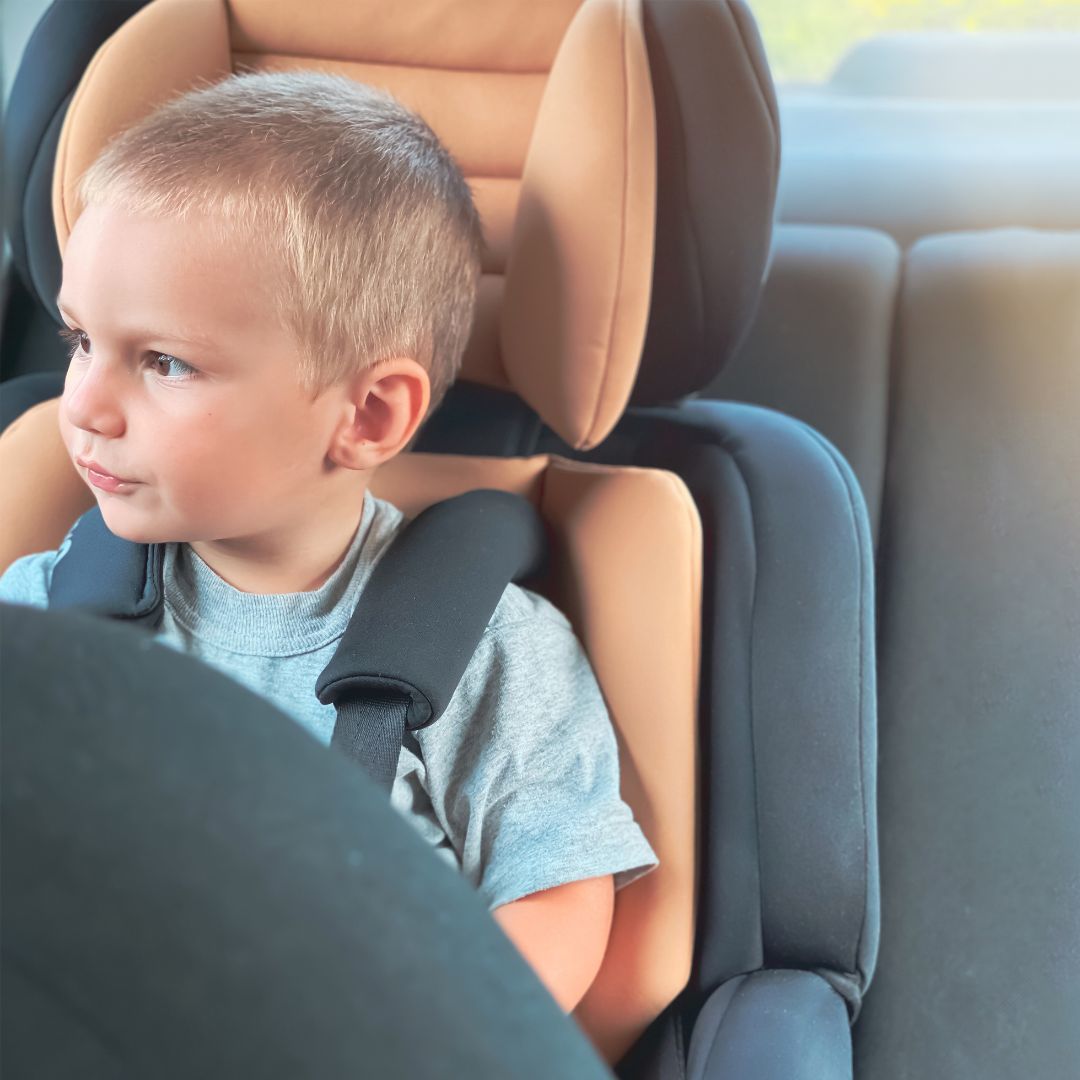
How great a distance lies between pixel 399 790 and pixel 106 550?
291 millimetres

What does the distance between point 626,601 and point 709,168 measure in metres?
0.35

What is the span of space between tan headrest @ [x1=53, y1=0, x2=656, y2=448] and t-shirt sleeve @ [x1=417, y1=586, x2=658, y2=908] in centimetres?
21

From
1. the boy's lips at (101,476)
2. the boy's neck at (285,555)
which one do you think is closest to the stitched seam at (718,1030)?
the boy's neck at (285,555)

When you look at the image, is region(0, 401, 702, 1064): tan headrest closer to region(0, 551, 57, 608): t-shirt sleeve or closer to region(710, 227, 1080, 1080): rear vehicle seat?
region(0, 551, 57, 608): t-shirt sleeve

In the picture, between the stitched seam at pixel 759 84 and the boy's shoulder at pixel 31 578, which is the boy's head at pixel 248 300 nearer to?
the boy's shoulder at pixel 31 578

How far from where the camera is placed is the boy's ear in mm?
955

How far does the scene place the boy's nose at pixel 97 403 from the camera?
866 mm

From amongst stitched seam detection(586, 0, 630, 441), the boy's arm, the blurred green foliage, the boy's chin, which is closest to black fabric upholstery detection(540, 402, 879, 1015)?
the boy's arm

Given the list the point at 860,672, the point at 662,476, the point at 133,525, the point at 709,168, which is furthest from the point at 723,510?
the point at 133,525

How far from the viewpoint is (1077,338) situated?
1.41m

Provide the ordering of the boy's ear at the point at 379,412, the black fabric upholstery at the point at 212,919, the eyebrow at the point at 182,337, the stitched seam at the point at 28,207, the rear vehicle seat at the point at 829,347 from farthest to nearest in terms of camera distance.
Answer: the rear vehicle seat at the point at 829,347 → the stitched seam at the point at 28,207 → the boy's ear at the point at 379,412 → the eyebrow at the point at 182,337 → the black fabric upholstery at the point at 212,919

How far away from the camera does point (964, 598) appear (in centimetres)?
134

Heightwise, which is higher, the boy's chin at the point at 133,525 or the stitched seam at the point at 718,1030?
the boy's chin at the point at 133,525

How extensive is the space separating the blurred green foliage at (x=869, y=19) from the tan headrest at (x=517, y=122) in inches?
25.5
